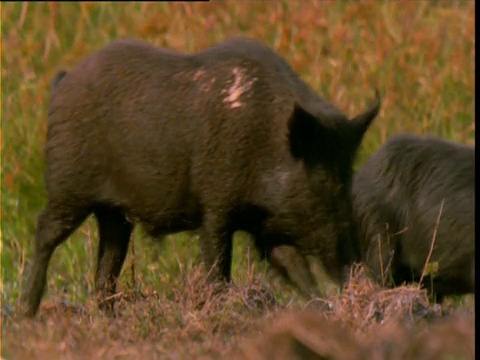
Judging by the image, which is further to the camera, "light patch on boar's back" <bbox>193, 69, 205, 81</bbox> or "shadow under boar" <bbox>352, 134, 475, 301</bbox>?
"shadow under boar" <bbox>352, 134, 475, 301</bbox>

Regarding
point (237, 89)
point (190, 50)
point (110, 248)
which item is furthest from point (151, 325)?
point (190, 50)

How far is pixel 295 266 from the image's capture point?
20.9 ft

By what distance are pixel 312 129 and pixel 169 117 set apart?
67 cm

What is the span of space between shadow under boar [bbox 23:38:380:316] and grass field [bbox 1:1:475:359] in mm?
286

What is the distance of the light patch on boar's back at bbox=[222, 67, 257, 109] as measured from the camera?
6289 millimetres

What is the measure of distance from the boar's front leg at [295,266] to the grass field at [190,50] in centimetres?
11

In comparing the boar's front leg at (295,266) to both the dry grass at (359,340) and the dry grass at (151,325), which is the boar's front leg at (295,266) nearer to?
the dry grass at (151,325)

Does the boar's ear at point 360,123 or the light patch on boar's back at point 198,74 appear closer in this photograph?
the boar's ear at point 360,123

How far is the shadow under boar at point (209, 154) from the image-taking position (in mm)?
6203

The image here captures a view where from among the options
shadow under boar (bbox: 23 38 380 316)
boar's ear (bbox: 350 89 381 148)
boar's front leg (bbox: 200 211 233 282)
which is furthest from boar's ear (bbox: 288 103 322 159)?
boar's front leg (bbox: 200 211 233 282)

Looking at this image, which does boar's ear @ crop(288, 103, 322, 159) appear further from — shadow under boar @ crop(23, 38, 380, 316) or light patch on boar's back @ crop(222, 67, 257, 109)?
light patch on boar's back @ crop(222, 67, 257, 109)

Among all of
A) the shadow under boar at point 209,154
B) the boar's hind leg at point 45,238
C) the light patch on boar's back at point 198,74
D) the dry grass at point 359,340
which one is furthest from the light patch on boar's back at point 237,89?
the dry grass at point 359,340

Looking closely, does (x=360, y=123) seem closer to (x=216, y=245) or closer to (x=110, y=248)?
(x=216, y=245)

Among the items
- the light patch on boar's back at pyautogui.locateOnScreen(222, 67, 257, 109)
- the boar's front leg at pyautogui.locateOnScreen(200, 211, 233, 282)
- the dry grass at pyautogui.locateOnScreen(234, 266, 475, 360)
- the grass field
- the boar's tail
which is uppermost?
the light patch on boar's back at pyautogui.locateOnScreen(222, 67, 257, 109)
